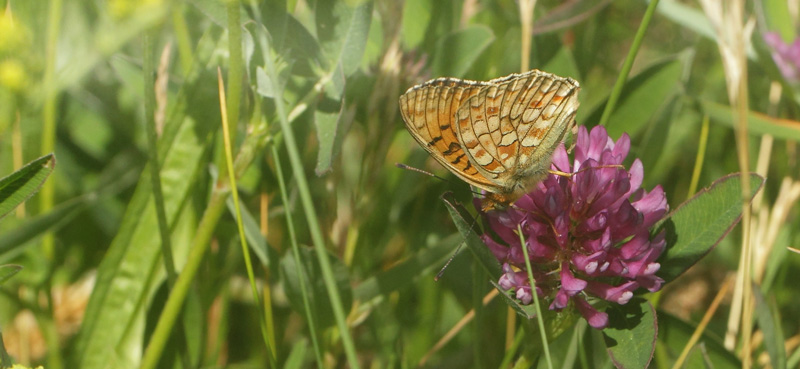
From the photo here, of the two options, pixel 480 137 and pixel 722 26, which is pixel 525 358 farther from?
pixel 722 26

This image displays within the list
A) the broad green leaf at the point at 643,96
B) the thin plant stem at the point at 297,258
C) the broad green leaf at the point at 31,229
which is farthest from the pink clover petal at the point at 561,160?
the broad green leaf at the point at 31,229

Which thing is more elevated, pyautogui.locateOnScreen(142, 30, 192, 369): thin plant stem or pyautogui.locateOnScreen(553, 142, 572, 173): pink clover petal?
pyautogui.locateOnScreen(142, 30, 192, 369): thin plant stem

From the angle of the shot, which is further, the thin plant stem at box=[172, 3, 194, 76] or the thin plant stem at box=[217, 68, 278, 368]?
the thin plant stem at box=[172, 3, 194, 76]

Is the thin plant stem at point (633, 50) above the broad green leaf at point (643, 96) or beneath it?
above

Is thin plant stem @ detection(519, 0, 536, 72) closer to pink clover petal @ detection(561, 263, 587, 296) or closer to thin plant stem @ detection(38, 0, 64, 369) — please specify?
pink clover petal @ detection(561, 263, 587, 296)

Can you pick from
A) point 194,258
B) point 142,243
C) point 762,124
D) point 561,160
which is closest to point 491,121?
point 561,160

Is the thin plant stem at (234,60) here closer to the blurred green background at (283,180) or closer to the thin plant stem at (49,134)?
the blurred green background at (283,180)

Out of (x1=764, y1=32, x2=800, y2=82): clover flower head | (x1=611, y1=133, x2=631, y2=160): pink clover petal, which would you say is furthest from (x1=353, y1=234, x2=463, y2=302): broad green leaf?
(x1=764, y1=32, x2=800, y2=82): clover flower head

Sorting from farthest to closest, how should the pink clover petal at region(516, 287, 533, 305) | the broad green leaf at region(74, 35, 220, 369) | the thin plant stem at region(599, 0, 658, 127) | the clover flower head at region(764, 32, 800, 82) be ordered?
the clover flower head at region(764, 32, 800, 82), the broad green leaf at region(74, 35, 220, 369), the thin plant stem at region(599, 0, 658, 127), the pink clover petal at region(516, 287, 533, 305)
